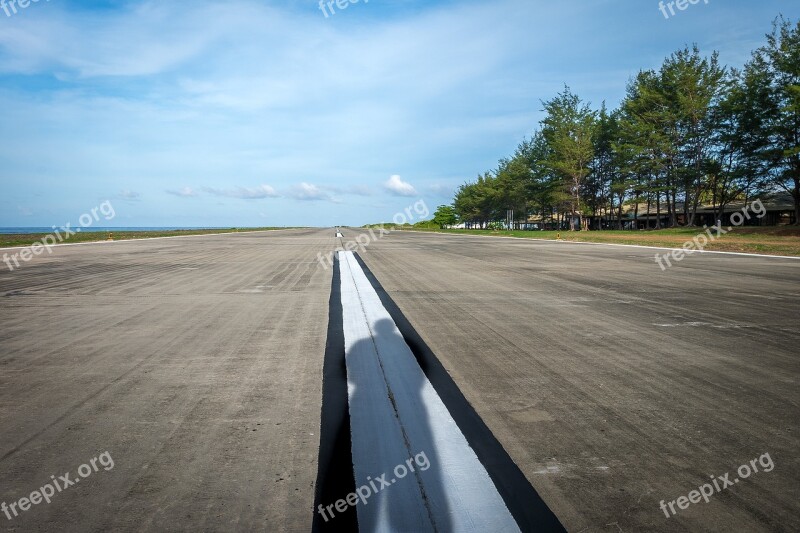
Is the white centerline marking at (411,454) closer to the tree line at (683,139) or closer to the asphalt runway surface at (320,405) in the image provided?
the asphalt runway surface at (320,405)

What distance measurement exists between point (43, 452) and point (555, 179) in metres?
62.4

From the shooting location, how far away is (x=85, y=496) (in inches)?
74.7

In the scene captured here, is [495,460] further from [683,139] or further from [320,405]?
[683,139]

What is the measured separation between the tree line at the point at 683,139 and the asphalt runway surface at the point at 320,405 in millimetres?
37415

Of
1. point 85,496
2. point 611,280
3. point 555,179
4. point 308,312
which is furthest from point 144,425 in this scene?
point 555,179

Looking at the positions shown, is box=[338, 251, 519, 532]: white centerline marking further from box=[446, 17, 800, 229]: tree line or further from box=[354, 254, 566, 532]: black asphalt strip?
box=[446, 17, 800, 229]: tree line

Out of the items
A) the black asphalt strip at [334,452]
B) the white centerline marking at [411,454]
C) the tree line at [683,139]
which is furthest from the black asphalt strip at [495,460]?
the tree line at [683,139]

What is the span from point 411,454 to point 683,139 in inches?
2100

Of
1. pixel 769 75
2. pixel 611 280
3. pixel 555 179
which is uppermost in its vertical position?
pixel 769 75

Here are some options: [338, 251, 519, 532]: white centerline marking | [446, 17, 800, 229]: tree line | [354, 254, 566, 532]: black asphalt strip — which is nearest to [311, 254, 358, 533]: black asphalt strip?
[338, 251, 519, 532]: white centerline marking

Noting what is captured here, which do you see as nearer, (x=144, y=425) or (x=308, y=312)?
(x=144, y=425)

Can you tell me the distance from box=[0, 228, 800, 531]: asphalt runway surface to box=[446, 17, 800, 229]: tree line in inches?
1473

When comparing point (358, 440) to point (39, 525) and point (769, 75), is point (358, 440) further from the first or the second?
point (769, 75)

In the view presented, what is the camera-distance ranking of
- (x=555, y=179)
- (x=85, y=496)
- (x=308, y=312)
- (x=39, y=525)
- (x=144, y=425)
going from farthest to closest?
(x=555, y=179) < (x=308, y=312) < (x=144, y=425) < (x=85, y=496) < (x=39, y=525)
